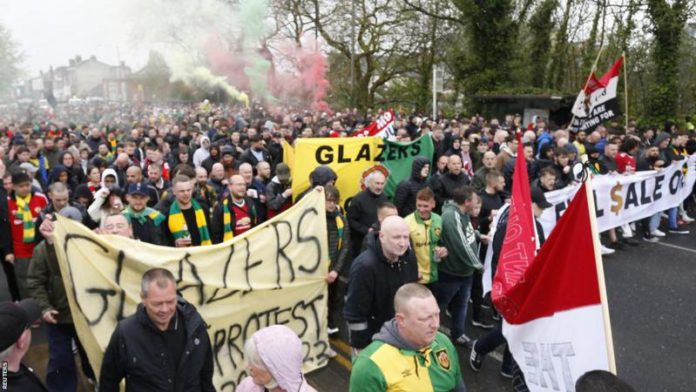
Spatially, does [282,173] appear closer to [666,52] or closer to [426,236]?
[426,236]

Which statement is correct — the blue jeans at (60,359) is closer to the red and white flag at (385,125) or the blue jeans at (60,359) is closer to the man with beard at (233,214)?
the man with beard at (233,214)

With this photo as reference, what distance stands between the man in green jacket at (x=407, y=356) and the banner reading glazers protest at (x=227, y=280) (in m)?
1.91

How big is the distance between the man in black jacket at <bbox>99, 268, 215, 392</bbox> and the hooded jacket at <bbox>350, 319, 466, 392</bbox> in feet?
3.45

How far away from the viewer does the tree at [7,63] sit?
38.1 m

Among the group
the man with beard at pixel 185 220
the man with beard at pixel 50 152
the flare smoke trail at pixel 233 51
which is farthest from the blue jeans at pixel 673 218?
the flare smoke trail at pixel 233 51

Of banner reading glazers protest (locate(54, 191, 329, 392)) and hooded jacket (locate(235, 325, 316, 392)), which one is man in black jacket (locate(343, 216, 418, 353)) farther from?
hooded jacket (locate(235, 325, 316, 392))

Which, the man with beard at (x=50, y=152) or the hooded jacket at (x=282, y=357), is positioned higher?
the man with beard at (x=50, y=152)

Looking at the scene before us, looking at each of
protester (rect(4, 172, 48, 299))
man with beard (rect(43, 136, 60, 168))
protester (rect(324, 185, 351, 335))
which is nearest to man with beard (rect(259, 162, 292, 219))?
protester (rect(324, 185, 351, 335))

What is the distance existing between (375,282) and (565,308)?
1.33 meters

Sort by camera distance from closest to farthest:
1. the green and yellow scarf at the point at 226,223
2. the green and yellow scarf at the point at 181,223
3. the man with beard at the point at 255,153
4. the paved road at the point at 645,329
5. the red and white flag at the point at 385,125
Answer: the paved road at the point at 645,329 → the green and yellow scarf at the point at 181,223 → the green and yellow scarf at the point at 226,223 → the man with beard at the point at 255,153 → the red and white flag at the point at 385,125

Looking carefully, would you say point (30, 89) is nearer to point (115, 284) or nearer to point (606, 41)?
point (606, 41)

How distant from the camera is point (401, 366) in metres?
2.64

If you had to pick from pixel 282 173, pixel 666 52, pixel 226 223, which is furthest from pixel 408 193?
pixel 666 52

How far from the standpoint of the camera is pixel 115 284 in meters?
3.82
